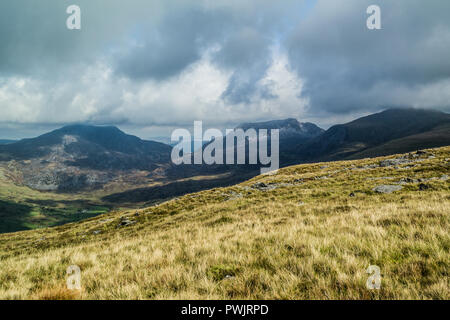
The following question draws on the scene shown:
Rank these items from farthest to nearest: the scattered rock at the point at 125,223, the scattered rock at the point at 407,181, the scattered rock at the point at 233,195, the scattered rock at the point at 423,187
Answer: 1. the scattered rock at the point at 233,195
2. the scattered rock at the point at 125,223
3. the scattered rock at the point at 407,181
4. the scattered rock at the point at 423,187

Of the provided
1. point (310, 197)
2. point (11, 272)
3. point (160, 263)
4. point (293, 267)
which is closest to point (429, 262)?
point (293, 267)

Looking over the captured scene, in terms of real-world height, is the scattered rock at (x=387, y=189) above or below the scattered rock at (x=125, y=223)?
above

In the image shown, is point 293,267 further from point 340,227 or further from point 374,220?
point 374,220

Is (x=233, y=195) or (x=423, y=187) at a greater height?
(x=423, y=187)

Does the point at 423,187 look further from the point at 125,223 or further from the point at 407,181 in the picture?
the point at 125,223

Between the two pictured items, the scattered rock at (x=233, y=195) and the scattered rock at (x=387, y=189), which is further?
the scattered rock at (x=233, y=195)

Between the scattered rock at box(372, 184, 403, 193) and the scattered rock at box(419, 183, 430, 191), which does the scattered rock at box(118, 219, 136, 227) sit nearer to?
the scattered rock at box(372, 184, 403, 193)

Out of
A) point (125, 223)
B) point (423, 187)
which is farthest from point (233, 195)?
point (423, 187)

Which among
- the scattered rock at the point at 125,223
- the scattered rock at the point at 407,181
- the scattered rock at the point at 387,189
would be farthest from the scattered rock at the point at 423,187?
the scattered rock at the point at 125,223

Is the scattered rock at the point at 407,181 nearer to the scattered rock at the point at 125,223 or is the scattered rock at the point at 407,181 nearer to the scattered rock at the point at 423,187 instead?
the scattered rock at the point at 423,187

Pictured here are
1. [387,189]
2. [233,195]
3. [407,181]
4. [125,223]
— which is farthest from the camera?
[233,195]

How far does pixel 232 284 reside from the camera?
4.45m
